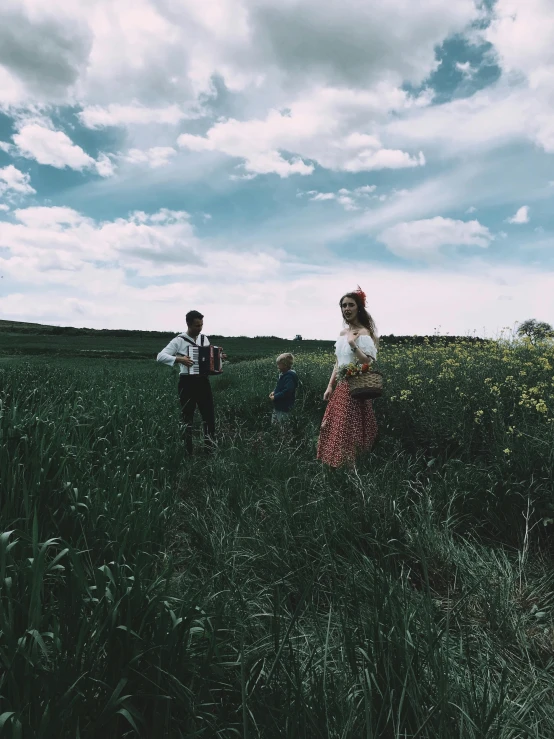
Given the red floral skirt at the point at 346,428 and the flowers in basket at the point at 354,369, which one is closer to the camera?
the flowers in basket at the point at 354,369

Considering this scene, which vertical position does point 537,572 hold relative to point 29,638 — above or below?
below

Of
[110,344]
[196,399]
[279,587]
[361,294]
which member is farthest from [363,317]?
[110,344]

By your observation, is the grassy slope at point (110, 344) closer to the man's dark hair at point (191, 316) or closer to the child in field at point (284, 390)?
the child in field at point (284, 390)

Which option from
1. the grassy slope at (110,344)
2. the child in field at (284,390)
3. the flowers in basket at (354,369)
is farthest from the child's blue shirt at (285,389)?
the grassy slope at (110,344)

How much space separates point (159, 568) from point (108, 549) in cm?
42

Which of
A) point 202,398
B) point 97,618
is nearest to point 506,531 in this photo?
point 97,618

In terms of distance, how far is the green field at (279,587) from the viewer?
1674 mm

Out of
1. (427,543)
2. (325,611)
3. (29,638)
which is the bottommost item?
(325,611)

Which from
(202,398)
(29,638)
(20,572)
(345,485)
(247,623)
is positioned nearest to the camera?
→ (29,638)

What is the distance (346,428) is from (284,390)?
2593mm

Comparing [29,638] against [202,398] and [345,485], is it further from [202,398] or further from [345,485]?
[202,398]

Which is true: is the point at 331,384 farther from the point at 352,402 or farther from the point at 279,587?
the point at 279,587

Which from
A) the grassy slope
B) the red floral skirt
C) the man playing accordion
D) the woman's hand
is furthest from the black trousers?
the grassy slope

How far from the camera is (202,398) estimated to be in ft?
24.2
